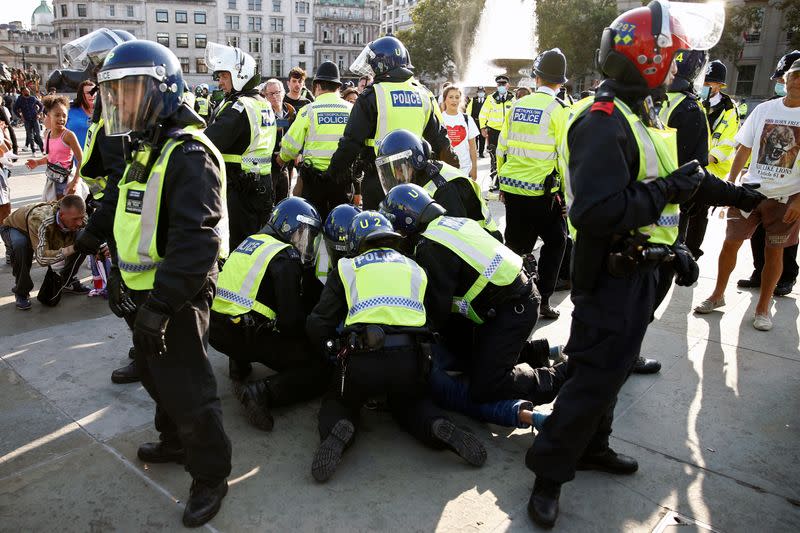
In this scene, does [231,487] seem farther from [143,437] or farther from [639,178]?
[639,178]

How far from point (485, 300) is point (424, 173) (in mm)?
1214

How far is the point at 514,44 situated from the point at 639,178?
41029mm

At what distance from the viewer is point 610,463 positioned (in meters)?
3.04

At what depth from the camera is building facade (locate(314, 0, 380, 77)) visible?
105m

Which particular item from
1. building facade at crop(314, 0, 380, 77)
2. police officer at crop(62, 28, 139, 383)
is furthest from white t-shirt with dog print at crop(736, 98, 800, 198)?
building facade at crop(314, 0, 380, 77)

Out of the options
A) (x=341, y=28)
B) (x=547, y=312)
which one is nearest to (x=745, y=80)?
(x=547, y=312)

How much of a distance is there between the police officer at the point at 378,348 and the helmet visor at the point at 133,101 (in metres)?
1.22

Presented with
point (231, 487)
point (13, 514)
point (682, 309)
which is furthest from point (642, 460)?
Result: point (13, 514)

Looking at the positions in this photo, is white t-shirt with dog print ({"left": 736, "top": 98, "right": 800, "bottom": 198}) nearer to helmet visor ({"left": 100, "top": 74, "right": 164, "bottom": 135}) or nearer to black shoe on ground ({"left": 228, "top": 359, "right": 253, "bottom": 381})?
black shoe on ground ({"left": 228, "top": 359, "right": 253, "bottom": 381})

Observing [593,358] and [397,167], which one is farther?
[397,167]

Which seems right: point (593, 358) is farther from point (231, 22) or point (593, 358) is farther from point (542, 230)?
point (231, 22)

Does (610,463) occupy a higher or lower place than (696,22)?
lower

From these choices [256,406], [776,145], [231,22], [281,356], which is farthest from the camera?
[231,22]

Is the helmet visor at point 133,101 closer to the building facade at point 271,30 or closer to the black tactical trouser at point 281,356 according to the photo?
the black tactical trouser at point 281,356
